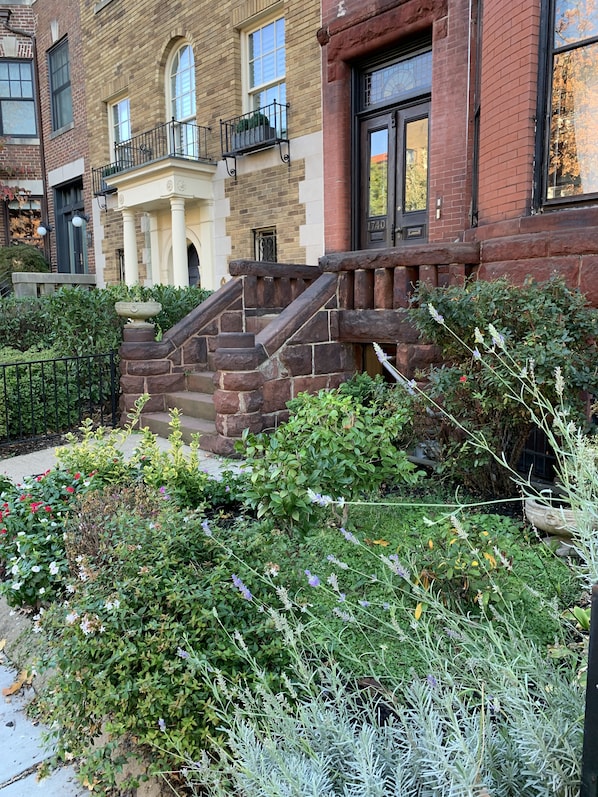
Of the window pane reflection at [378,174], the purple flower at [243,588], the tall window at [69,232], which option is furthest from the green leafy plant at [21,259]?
the purple flower at [243,588]

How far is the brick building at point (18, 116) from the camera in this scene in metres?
18.1

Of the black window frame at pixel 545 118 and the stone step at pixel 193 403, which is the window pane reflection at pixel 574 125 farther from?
the stone step at pixel 193 403

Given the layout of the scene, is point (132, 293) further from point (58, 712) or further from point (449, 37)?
point (58, 712)

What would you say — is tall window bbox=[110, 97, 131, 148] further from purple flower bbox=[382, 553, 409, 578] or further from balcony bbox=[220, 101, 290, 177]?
purple flower bbox=[382, 553, 409, 578]

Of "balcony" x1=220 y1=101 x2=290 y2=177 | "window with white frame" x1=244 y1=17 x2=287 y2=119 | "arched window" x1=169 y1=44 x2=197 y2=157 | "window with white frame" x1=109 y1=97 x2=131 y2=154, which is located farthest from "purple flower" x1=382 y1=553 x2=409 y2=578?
"window with white frame" x1=109 y1=97 x2=131 y2=154

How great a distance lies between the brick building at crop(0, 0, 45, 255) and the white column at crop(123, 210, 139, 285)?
6335 mm

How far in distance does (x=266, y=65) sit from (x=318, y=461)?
1002cm

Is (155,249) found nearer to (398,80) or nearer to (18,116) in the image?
(398,80)

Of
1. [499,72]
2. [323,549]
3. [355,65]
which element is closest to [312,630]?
[323,549]

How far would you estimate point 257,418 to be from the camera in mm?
5883

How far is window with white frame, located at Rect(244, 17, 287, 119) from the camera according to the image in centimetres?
1053

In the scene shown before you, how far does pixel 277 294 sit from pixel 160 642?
19.1 feet

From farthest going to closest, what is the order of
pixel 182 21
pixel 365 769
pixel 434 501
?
pixel 182 21
pixel 434 501
pixel 365 769

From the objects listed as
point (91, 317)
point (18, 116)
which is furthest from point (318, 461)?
point (18, 116)
